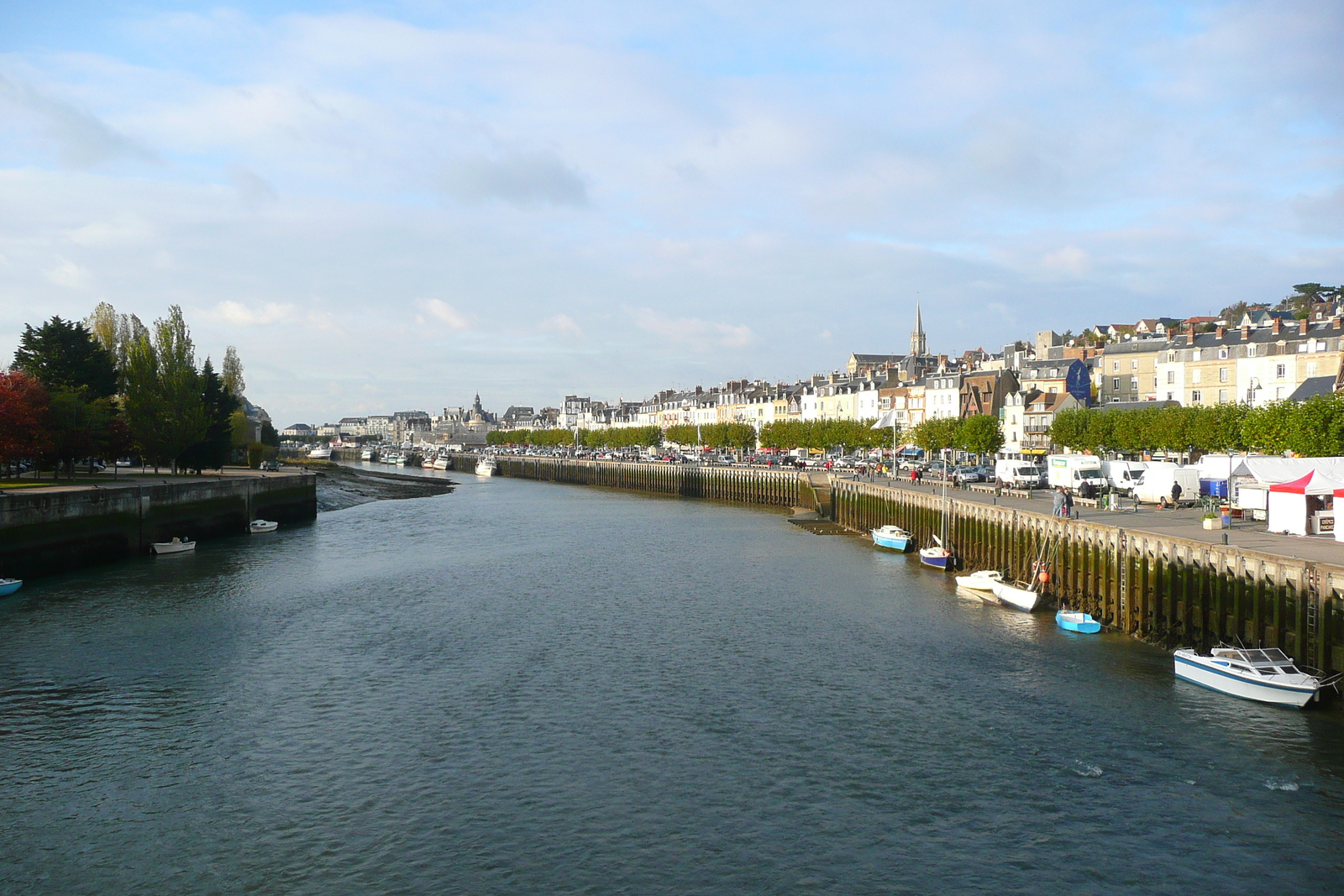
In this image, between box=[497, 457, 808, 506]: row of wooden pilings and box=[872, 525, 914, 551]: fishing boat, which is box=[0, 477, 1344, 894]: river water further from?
box=[497, 457, 808, 506]: row of wooden pilings

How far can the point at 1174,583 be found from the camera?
29109 mm

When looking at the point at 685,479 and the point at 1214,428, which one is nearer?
the point at 1214,428

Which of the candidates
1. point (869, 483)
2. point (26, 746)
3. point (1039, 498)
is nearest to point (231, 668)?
point (26, 746)

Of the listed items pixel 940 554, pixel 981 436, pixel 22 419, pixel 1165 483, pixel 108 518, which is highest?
pixel 22 419

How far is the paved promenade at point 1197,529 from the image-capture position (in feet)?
92.7

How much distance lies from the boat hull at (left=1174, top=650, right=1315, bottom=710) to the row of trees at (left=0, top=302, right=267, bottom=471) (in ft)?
184

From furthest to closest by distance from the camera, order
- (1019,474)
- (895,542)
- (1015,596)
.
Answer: (1019,474) → (895,542) → (1015,596)

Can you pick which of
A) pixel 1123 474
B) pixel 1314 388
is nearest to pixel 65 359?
pixel 1123 474

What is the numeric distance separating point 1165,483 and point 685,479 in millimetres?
72268

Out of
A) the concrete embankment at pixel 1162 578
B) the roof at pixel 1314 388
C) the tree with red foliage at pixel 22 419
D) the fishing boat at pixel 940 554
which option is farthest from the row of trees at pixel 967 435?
the tree with red foliage at pixel 22 419

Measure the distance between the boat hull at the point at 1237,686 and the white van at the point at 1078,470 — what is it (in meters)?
32.1

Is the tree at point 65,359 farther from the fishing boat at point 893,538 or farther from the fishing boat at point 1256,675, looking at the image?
the fishing boat at point 1256,675

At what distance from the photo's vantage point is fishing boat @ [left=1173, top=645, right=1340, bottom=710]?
73.7ft

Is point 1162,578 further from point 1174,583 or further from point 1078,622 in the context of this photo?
point 1078,622
